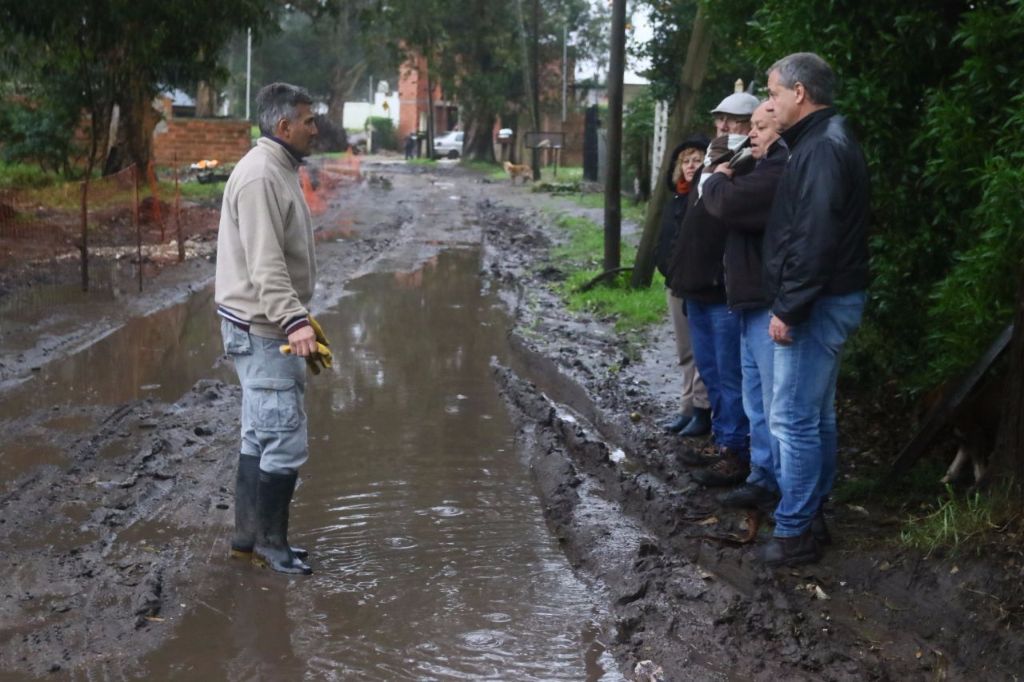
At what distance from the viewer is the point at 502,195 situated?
109 ft

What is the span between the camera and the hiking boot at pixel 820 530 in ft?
18.0

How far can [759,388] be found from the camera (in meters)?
6.07

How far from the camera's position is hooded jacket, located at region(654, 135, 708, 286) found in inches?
285

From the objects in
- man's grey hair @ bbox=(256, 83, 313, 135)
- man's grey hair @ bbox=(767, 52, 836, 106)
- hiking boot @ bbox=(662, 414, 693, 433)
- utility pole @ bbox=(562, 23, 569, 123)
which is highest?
utility pole @ bbox=(562, 23, 569, 123)

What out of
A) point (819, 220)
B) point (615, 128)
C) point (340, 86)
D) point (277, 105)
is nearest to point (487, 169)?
point (340, 86)

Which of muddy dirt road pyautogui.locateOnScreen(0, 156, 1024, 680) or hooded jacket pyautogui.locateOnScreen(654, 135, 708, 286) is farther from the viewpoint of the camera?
hooded jacket pyautogui.locateOnScreen(654, 135, 708, 286)

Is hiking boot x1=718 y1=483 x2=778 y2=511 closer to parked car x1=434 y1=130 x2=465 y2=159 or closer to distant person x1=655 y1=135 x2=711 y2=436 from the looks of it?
distant person x1=655 y1=135 x2=711 y2=436

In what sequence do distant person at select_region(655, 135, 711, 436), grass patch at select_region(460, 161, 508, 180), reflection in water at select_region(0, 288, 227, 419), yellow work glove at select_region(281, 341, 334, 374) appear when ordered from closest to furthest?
yellow work glove at select_region(281, 341, 334, 374)
distant person at select_region(655, 135, 711, 436)
reflection in water at select_region(0, 288, 227, 419)
grass patch at select_region(460, 161, 508, 180)

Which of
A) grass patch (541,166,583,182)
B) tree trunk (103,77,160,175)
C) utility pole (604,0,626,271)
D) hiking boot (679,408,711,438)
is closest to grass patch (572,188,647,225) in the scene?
utility pole (604,0,626,271)

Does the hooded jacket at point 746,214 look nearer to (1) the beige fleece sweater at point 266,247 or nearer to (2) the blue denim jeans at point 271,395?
(1) the beige fleece sweater at point 266,247

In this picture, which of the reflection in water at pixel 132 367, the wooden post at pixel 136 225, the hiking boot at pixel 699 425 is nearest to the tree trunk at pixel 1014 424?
the hiking boot at pixel 699 425

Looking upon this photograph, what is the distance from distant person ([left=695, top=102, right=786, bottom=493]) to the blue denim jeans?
80.0 inches

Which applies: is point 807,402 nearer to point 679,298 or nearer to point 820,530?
point 820,530

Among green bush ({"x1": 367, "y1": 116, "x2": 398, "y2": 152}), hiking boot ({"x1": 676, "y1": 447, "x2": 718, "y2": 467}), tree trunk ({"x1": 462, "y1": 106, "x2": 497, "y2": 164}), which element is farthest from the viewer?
green bush ({"x1": 367, "y1": 116, "x2": 398, "y2": 152})
